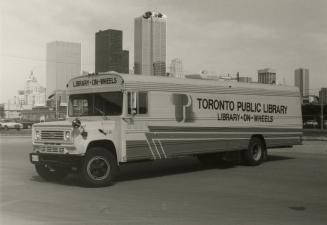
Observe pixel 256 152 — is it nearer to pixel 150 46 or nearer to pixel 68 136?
pixel 68 136

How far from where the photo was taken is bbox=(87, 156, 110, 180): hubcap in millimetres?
11906

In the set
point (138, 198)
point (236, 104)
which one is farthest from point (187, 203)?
point (236, 104)

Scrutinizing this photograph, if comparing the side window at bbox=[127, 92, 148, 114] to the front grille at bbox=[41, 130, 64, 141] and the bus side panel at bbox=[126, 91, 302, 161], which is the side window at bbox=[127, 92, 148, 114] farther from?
the front grille at bbox=[41, 130, 64, 141]

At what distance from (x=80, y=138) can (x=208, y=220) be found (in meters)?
4.61

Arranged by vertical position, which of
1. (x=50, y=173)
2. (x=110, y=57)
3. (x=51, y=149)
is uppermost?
(x=110, y=57)

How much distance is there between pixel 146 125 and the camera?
13.3m

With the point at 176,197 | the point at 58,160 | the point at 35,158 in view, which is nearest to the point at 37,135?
the point at 35,158

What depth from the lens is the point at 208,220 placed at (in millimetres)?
8117

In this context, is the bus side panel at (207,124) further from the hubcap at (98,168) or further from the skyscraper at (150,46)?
the skyscraper at (150,46)

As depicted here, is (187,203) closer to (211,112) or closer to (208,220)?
(208,220)

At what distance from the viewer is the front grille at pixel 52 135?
12002 mm

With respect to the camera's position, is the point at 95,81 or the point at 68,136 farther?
the point at 95,81

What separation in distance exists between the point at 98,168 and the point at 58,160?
951mm

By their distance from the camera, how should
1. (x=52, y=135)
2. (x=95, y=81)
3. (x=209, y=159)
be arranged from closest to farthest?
1. (x=52, y=135)
2. (x=95, y=81)
3. (x=209, y=159)
